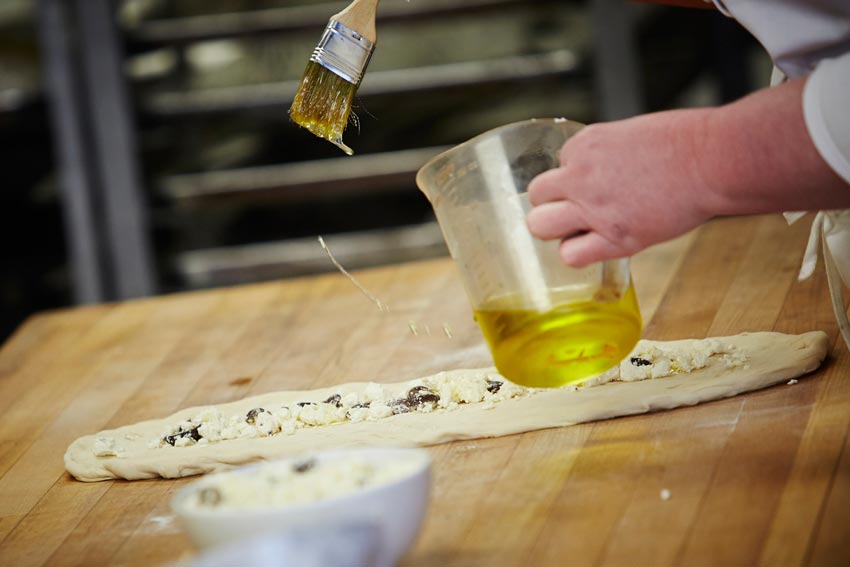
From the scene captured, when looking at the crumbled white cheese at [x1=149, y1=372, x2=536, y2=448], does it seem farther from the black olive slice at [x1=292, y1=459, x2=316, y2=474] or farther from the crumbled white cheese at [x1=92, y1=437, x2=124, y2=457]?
the black olive slice at [x1=292, y1=459, x2=316, y2=474]

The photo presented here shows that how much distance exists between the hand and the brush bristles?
0.29m

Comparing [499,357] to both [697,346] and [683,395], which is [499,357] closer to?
[683,395]

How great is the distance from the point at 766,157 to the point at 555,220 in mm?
187

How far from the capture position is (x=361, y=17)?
3.80 feet

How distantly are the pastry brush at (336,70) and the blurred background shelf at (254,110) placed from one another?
1.97 meters

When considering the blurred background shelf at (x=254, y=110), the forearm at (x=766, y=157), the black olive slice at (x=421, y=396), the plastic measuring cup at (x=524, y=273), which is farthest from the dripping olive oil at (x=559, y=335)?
the blurred background shelf at (x=254, y=110)

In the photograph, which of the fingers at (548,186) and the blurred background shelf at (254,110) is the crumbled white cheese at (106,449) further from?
the blurred background shelf at (254,110)

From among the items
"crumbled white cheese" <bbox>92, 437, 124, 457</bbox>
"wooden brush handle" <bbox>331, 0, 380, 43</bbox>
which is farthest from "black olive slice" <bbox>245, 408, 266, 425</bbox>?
"wooden brush handle" <bbox>331, 0, 380, 43</bbox>

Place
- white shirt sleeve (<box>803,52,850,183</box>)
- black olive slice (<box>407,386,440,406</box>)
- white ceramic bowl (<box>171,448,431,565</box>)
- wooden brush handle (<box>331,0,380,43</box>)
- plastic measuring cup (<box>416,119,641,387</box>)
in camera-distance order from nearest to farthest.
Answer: white ceramic bowl (<box>171,448,431,565</box>)
white shirt sleeve (<box>803,52,850,183</box>)
plastic measuring cup (<box>416,119,641,387</box>)
wooden brush handle (<box>331,0,380,43</box>)
black olive slice (<box>407,386,440,406</box>)

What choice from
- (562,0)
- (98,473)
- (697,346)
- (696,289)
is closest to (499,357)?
(697,346)

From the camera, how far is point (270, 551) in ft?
2.10

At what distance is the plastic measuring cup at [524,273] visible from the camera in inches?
38.4

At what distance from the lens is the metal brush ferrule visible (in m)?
1.16

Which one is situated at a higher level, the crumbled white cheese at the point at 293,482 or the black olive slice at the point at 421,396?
the crumbled white cheese at the point at 293,482
